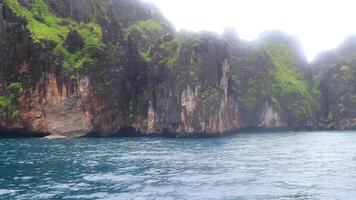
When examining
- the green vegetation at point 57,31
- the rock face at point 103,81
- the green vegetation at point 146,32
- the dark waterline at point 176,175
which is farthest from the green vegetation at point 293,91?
the dark waterline at point 176,175

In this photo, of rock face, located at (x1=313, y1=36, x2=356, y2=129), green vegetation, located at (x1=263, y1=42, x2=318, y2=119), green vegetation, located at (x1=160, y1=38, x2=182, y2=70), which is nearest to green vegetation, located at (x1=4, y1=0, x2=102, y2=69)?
green vegetation, located at (x1=160, y1=38, x2=182, y2=70)

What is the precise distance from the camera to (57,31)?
405 ft

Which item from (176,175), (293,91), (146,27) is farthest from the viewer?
(146,27)

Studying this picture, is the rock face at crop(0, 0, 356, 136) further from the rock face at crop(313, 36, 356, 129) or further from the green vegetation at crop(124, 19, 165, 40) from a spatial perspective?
the rock face at crop(313, 36, 356, 129)

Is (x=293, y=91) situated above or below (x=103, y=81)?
above

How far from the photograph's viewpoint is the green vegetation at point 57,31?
10938 cm

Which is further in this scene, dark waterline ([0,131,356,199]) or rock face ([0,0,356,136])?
rock face ([0,0,356,136])

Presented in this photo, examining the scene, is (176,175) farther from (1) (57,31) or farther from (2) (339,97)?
(2) (339,97)

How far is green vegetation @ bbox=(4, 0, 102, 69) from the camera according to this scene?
109375mm

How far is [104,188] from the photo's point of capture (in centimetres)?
3559

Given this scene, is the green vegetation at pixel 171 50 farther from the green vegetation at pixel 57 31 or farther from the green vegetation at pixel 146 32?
the green vegetation at pixel 146 32

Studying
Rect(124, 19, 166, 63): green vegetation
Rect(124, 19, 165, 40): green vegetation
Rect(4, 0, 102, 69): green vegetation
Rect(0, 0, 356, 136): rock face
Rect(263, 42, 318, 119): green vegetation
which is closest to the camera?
Rect(0, 0, 356, 136): rock face

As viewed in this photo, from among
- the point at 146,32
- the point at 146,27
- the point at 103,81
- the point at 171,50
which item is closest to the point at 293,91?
the point at 146,32

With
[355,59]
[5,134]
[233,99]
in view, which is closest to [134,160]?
[5,134]
